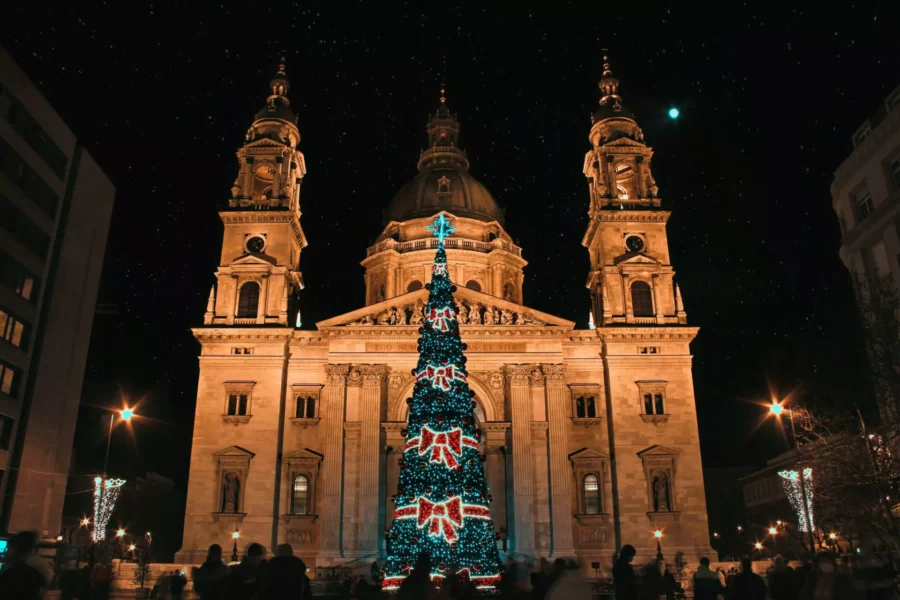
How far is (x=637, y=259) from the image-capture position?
51.5m

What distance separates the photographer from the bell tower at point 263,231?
164 feet

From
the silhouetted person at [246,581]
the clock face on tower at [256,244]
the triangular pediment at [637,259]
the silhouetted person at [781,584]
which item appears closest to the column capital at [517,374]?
the triangular pediment at [637,259]

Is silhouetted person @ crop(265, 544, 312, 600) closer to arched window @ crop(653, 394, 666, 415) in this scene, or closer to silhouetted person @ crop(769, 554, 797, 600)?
silhouetted person @ crop(769, 554, 797, 600)

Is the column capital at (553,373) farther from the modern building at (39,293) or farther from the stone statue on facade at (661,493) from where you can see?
the modern building at (39,293)

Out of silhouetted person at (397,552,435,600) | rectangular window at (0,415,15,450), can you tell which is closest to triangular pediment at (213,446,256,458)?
rectangular window at (0,415,15,450)

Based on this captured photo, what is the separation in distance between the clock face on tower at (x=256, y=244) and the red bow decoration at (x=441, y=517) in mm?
29990

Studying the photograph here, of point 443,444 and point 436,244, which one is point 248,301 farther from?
point 443,444

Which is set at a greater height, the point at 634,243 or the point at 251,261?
the point at 634,243

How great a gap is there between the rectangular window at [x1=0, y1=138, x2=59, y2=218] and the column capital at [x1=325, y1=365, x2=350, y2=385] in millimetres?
16726

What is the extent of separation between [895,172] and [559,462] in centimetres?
2212

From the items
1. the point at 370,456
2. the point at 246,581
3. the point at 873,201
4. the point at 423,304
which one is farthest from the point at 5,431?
the point at 873,201

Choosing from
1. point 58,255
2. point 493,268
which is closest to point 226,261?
point 58,255

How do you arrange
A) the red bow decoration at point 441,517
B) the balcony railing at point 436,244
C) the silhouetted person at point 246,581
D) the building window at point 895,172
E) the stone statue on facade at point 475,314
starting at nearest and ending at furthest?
→ the silhouetted person at point 246,581 → the red bow decoration at point 441,517 → the building window at point 895,172 → the stone statue on facade at point 475,314 → the balcony railing at point 436,244

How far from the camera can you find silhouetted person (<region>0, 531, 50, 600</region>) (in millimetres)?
9664
